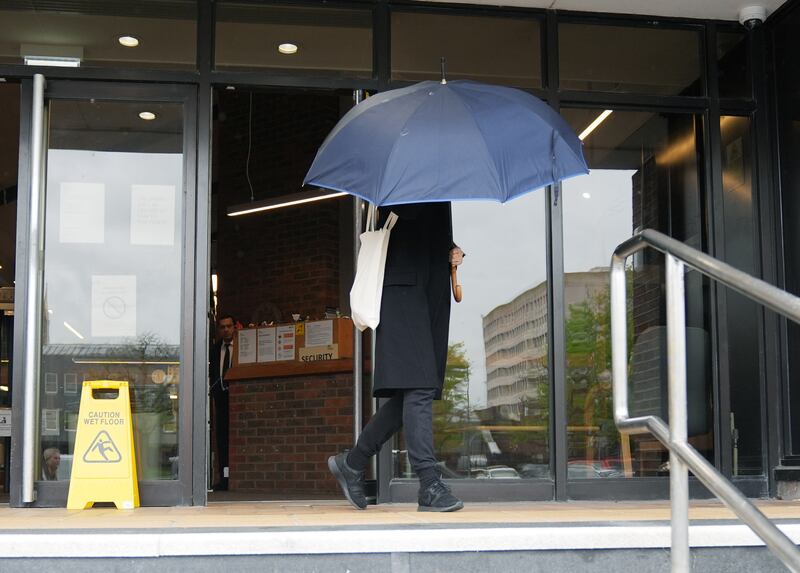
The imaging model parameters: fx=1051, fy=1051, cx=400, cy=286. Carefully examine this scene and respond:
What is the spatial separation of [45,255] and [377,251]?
185 centimetres

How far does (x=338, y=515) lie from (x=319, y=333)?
411cm

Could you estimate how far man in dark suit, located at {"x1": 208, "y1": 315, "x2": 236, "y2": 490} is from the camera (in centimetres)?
871

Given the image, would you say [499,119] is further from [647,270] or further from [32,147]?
[32,147]

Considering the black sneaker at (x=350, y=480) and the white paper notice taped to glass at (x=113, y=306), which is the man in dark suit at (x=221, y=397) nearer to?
the white paper notice taped to glass at (x=113, y=306)

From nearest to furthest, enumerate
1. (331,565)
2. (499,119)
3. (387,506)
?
1. (331,565)
2. (499,119)
3. (387,506)

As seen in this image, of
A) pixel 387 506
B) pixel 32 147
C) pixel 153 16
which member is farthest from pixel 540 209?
pixel 32 147

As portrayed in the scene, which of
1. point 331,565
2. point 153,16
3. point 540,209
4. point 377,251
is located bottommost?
point 331,565

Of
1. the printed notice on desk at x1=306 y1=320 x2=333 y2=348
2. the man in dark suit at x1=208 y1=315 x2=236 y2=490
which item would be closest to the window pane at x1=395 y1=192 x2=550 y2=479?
the printed notice on desk at x1=306 y1=320 x2=333 y2=348

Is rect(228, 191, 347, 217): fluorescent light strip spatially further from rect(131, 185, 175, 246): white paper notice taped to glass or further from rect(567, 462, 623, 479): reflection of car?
rect(567, 462, 623, 479): reflection of car

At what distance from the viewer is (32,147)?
5.11 metres

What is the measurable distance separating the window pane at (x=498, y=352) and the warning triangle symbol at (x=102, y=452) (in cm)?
137

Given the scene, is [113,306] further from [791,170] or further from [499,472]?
[791,170]

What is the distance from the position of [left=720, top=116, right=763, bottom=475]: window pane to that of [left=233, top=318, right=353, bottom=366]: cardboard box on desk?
3.16 meters

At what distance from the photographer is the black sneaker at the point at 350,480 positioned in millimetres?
4438
